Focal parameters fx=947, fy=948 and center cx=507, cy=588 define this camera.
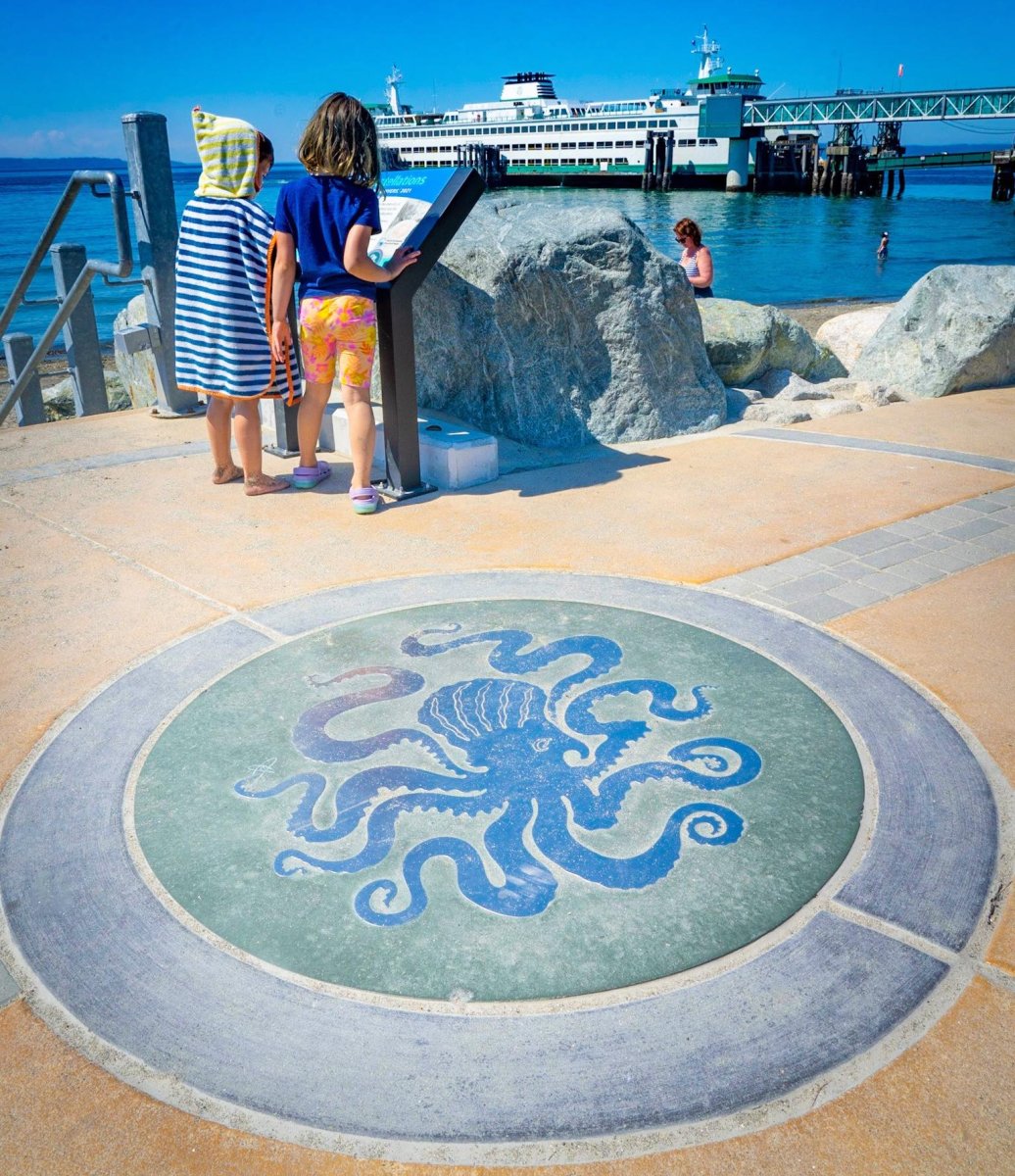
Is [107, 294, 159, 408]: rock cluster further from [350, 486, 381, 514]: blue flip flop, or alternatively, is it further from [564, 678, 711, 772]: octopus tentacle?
[564, 678, 711, 772]: octopus tentacle

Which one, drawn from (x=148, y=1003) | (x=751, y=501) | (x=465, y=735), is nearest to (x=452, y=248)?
(x=751, y=501)

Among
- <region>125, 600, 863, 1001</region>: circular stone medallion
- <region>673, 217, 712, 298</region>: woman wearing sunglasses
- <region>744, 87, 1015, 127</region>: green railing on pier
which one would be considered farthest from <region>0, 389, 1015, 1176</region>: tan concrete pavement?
<region>744, 87, 1015, 127</region>: green railing on pier

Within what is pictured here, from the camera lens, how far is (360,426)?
468 centimetres

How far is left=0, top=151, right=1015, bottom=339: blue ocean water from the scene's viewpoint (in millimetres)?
30109

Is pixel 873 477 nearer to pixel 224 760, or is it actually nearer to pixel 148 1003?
pixel 224 760

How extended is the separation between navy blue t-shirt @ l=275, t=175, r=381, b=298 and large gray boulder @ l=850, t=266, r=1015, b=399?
4.93 meters

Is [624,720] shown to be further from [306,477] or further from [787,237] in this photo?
[787,237]

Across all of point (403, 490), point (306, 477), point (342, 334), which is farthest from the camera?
point (306, 477)

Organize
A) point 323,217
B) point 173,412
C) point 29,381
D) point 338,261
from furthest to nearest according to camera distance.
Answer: point 29,381, point 173,412, point 338,261, point 323,217

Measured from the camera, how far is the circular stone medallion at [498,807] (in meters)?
2.03

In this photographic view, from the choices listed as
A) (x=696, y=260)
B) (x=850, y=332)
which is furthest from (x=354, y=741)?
(x=850, y=332)

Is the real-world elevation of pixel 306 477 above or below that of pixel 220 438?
below

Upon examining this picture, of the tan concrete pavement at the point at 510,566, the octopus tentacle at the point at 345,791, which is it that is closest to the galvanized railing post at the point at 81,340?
the tan concrete pavement at the point at 510,566

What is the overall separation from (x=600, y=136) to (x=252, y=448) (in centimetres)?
8255
